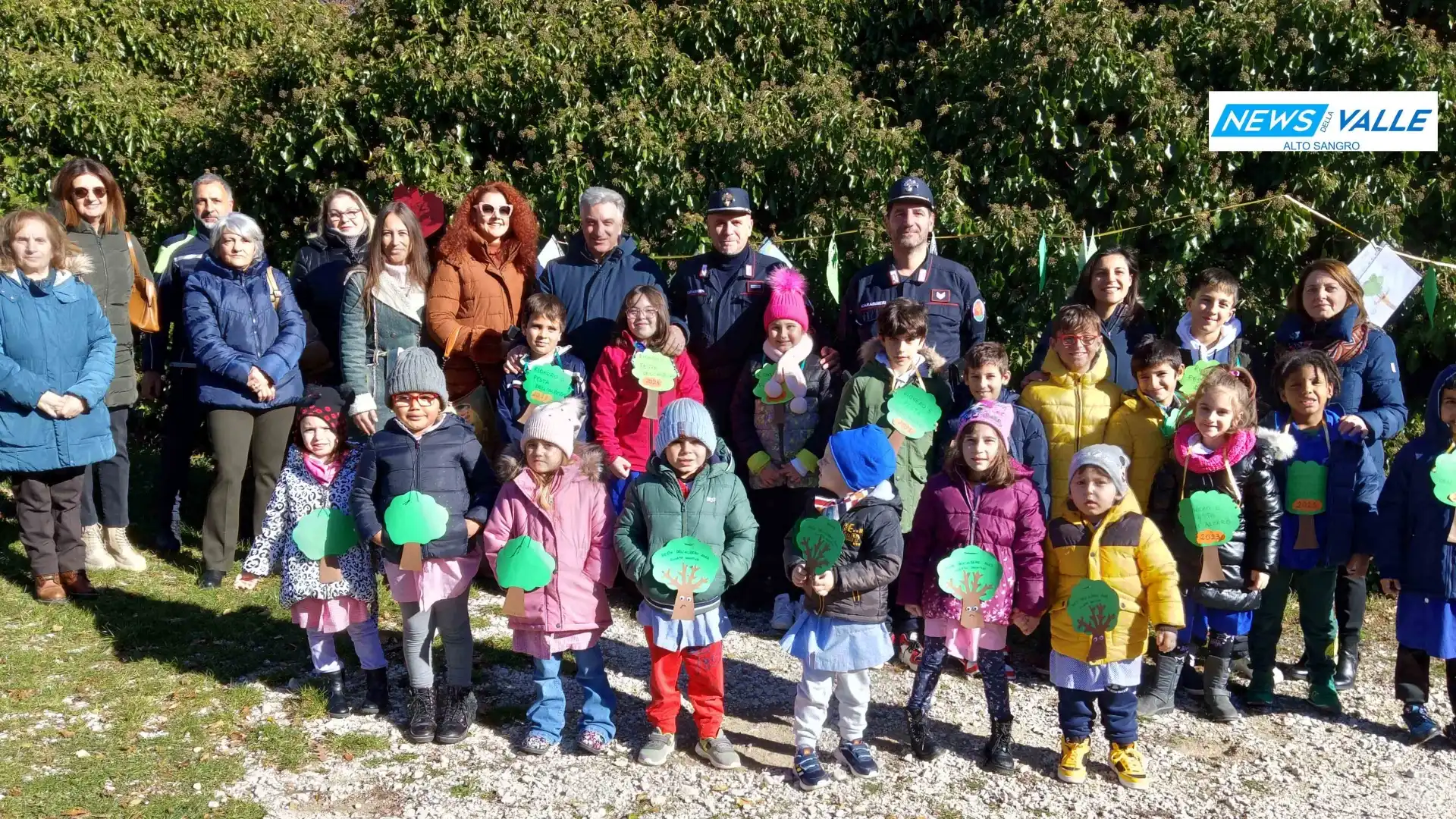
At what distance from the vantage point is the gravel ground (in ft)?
13.0

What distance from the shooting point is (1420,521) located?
4.43 m

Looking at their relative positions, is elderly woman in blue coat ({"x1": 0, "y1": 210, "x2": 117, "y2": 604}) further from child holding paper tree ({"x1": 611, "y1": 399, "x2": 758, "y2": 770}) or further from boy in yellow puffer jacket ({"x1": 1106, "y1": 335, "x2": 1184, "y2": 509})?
boy in yellow puffer jacket ({"x1": 1106, "y1": 335, "x2": 1184, "y2": 509})

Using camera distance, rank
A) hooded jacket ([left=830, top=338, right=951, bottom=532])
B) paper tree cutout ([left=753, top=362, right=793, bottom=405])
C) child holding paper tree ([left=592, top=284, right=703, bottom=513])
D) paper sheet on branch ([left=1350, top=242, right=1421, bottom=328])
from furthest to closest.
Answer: paper sheet on branch ([left=1350, top=242, right=1421, bottom=328]), paper tree cutout ([left=753, top=362, right=793, bottom=405]), child holding paper tree ([left=592, top=284, right=703, bottom=513]), hooded jacket ([left=830, top=338, right=951, bottom=532])

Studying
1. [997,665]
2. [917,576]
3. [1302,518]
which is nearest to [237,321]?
[917,576]

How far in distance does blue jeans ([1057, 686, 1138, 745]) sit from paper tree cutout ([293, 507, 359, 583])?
2701 mm

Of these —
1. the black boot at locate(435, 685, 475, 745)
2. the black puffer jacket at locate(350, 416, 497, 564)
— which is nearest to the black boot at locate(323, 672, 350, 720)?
the black boot at locate(435, 685, 475, 745)

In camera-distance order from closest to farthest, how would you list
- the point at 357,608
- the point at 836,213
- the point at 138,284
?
1. the point at 357,608
2. the point at 138,284
3. the point at 836,213

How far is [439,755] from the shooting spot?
14.1ft

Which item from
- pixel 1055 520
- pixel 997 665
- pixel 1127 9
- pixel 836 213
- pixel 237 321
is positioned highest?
pixel 1127 9

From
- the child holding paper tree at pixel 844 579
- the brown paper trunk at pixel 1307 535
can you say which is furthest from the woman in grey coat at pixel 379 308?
the brown paper trunk at pixel 1307 535

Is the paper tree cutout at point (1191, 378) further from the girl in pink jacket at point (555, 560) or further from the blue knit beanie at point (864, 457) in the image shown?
the girl in pink jacket at point (555, 560)

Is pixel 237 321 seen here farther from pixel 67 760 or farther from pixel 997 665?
pixel 997 665

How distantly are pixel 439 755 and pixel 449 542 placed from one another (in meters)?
0.78

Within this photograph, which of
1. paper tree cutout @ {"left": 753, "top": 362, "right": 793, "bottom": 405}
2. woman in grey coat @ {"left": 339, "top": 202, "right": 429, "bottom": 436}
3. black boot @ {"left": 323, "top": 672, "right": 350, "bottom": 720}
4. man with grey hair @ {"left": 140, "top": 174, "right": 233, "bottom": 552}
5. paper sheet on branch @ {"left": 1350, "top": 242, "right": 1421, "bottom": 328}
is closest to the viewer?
black boot @ {"left": 323, "top": 672, "right": 350, "bottom": 720}
